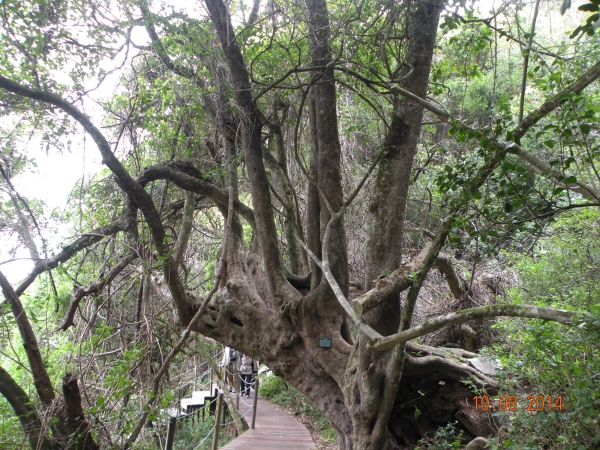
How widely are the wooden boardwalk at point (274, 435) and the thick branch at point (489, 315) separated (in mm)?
4232

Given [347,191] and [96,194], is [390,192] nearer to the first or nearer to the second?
[347,191]

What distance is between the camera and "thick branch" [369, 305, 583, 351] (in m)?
2.08

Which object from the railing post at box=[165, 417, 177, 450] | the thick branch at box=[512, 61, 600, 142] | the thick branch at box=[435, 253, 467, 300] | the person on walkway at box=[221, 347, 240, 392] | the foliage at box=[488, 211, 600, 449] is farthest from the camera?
the person on walkway at box=[221, 347, 240, 392]

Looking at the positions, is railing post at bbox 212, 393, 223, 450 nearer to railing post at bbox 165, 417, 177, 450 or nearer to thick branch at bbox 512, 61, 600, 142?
railing post at bbox 165, 417, 177, 450

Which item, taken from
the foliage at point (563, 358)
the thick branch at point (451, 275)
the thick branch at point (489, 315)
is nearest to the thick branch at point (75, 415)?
the thick branch at point (489, 315)

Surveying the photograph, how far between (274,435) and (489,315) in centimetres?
555

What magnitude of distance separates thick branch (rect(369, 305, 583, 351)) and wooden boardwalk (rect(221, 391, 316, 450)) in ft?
13.9

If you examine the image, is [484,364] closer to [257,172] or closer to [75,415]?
[257,172]

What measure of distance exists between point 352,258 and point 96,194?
417 cm

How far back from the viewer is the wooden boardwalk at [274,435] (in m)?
6.04

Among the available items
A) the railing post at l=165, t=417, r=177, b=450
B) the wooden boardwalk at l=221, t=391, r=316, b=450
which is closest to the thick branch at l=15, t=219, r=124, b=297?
the railing post at l=165, t=417, r=177, b=450

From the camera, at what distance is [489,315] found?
7.68 ft
